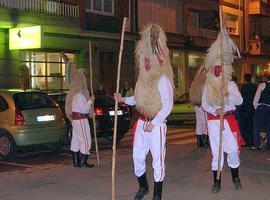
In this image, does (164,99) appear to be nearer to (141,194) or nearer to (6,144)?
(141,194)

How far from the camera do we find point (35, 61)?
23.8 metres

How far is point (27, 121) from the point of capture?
12062 millimetres

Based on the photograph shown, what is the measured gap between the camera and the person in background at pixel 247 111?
13.6 m

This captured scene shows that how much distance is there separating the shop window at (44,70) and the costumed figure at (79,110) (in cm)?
1269

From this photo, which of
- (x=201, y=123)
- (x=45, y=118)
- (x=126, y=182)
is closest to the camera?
(x=126, y=182)

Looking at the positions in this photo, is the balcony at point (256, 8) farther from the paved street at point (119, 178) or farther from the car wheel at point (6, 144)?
the car wheel at point (6, 144)

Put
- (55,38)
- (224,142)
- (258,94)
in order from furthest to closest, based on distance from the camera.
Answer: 1. (55,38)
2. (258,94)
3. (224,142)

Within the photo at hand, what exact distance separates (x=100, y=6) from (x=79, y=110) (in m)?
17.1

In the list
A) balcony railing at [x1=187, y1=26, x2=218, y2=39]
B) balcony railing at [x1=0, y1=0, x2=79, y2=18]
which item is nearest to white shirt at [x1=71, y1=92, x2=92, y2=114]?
balcony railing at [x1=0, y1=0, x2=79, y2=18]

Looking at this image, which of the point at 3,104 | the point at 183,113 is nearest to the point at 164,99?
the point at 3,104

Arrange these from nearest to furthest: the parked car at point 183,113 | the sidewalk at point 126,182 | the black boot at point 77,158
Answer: the sidewalk at point 126,182
the black boot at point 77,158
the parked car at point 183,113

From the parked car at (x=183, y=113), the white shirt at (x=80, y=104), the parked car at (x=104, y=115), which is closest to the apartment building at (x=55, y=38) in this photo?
the parked car at (x=183, y=113)

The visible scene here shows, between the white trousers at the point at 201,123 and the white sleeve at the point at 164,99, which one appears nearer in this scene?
the white sleeve at the point at 164,99

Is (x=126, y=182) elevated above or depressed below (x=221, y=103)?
below
